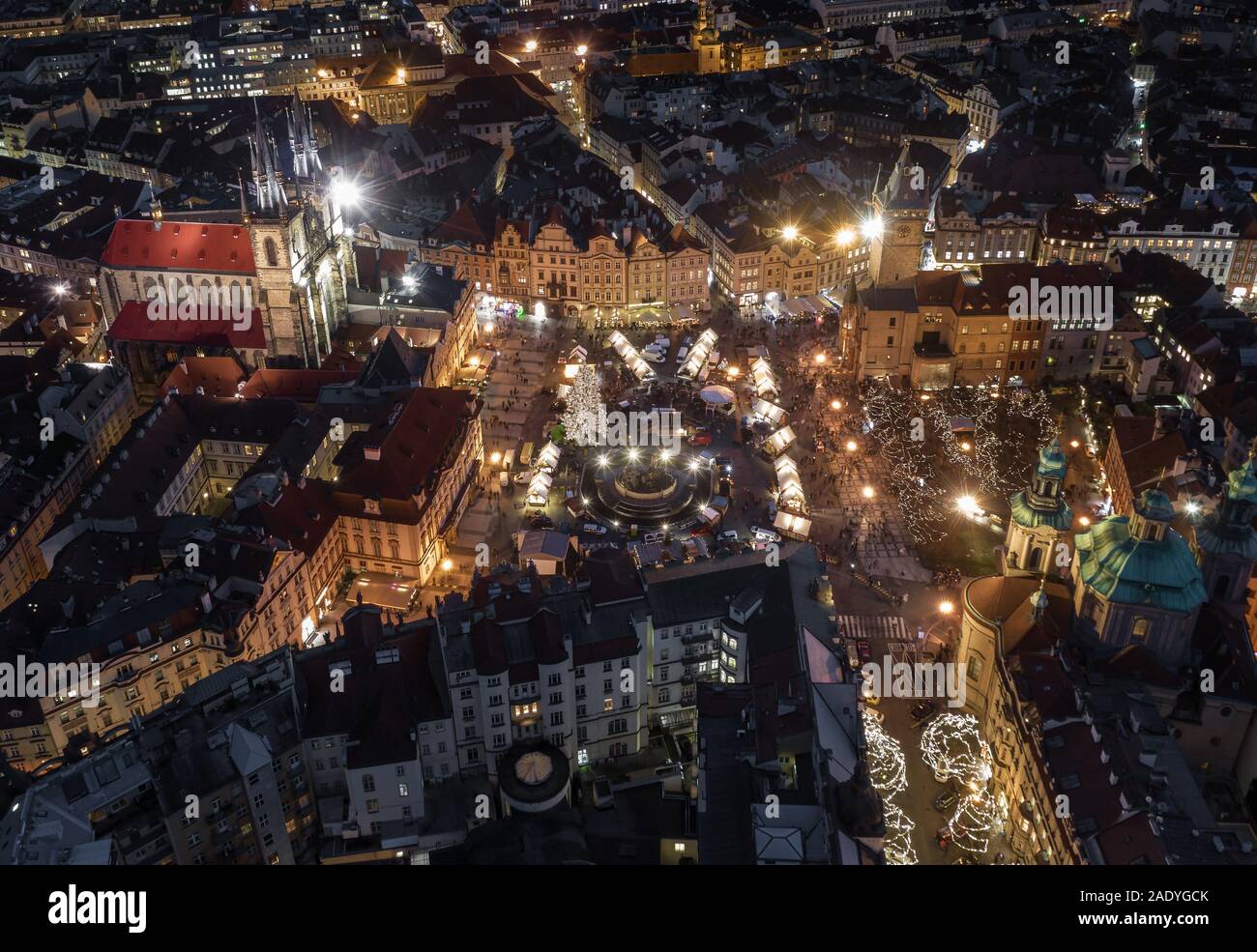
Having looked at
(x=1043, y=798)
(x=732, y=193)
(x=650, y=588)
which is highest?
(x=732, y=193)

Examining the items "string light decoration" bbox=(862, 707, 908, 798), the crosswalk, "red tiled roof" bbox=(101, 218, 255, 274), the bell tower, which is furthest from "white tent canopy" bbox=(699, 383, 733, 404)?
the bell tower

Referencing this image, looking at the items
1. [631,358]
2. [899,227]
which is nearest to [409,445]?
[631,358]

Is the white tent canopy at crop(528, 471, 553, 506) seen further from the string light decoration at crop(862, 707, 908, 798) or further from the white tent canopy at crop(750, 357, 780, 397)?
the string light decoration at crop(862, 707, 908, 798)

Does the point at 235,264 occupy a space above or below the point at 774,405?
above

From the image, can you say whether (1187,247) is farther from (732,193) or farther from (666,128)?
(666,128)

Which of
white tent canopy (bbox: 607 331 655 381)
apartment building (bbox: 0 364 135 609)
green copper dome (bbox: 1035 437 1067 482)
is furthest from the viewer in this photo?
white tent canopy (bbox: 607 331 655 381)

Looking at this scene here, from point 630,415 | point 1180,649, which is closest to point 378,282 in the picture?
point 630,415

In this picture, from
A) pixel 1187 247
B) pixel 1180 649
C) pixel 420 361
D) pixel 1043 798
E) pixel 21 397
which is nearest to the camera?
pixel 1043 798

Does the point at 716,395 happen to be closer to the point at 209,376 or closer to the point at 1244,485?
the point at 209,376
